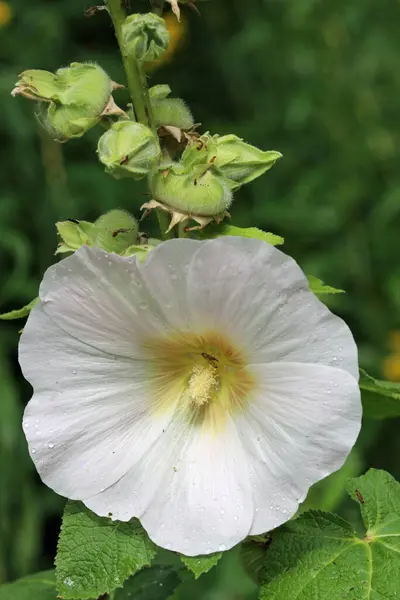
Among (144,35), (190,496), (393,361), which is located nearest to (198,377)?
(190,496)

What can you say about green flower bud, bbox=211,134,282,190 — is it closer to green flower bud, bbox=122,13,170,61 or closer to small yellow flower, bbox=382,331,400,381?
green flower bud, bbox=122,13,170,61

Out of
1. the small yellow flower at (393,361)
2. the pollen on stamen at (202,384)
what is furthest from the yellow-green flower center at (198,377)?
the small yellow flower at (393,361)

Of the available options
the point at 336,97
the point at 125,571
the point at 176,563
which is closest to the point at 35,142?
the point at 336,97

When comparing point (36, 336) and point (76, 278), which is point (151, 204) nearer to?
point (76, 278)

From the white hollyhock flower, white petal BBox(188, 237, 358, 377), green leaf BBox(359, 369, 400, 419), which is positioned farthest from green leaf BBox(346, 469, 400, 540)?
white petal BBox(188, 237, 358, 377)

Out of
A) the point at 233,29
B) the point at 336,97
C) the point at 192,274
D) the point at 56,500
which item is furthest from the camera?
the point at 233,29

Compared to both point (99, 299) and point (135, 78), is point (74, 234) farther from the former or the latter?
point (135, 78)
